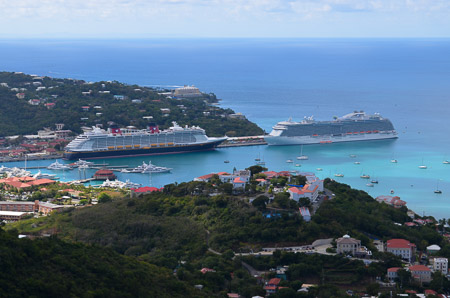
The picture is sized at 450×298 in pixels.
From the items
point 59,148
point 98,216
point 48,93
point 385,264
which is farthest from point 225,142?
point 385,264

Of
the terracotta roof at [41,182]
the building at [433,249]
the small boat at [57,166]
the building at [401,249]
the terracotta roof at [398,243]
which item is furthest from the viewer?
the small boat at [57,166]

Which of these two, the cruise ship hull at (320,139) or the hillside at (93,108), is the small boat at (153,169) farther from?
the hillside at (93,108)

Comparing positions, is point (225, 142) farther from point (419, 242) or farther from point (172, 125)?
point (419, 242)

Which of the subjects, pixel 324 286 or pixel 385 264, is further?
pixel 385 264

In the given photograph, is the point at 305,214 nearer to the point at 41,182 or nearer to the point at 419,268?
the point at 419,268

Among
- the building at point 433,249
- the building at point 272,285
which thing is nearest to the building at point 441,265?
the building at point 433,249

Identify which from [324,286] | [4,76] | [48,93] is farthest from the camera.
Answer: [4,76]

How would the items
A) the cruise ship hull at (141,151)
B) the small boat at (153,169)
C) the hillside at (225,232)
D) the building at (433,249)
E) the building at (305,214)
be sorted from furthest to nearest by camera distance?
1. the cruise ship hull at (141,151)
2. the small boat at (153,169)
3. the building at (305,214)
4. the building at (433,249)
5. the hillside at (225,232)
